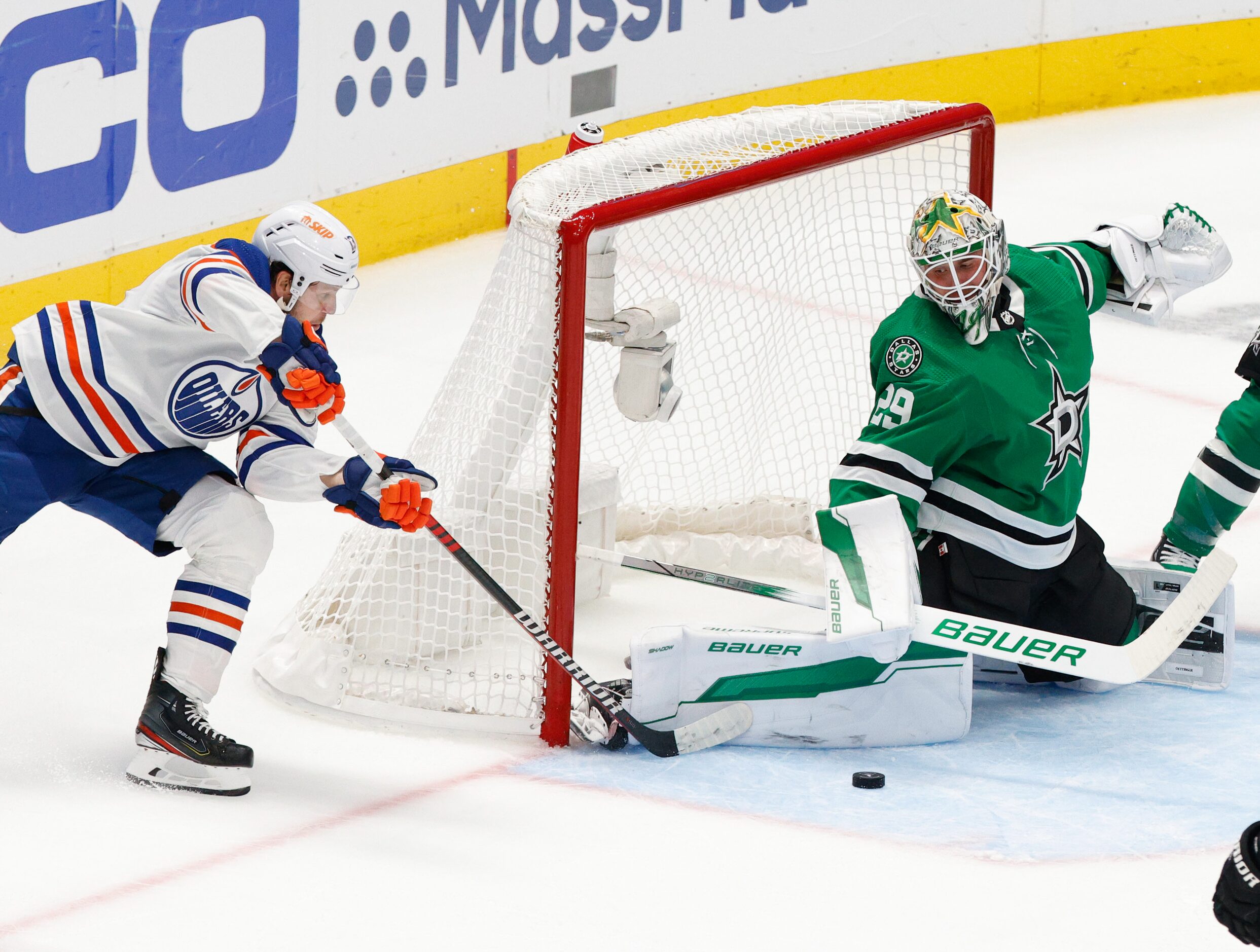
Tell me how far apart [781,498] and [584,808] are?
1.23m

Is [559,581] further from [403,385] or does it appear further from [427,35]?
[427,35]

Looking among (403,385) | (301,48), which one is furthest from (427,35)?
(403,385)

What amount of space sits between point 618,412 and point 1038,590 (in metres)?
1.02

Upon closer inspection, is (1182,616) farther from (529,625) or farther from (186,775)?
(186,775)

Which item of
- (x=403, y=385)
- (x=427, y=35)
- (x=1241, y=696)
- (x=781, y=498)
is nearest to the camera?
(x=1241, y=696)

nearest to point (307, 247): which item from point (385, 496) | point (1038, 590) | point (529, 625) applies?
point (385, 496)

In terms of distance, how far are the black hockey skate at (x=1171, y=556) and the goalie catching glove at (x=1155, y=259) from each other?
480mm

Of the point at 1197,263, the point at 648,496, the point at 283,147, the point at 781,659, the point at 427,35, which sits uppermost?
the point at 427,35

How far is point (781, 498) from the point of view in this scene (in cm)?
406

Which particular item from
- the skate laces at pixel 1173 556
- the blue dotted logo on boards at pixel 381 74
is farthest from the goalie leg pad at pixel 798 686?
the blue dotted logo on boards at pixel 381 74

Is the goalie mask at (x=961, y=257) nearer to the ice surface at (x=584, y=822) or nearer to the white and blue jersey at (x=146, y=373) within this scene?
the ice surface at (x=584, y=822)

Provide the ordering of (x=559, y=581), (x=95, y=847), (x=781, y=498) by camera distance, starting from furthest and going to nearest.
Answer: (x=781, y=498), (x=559, y=581), (x=95, y=847)

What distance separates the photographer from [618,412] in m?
4.02

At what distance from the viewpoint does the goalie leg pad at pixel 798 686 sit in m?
3.19
